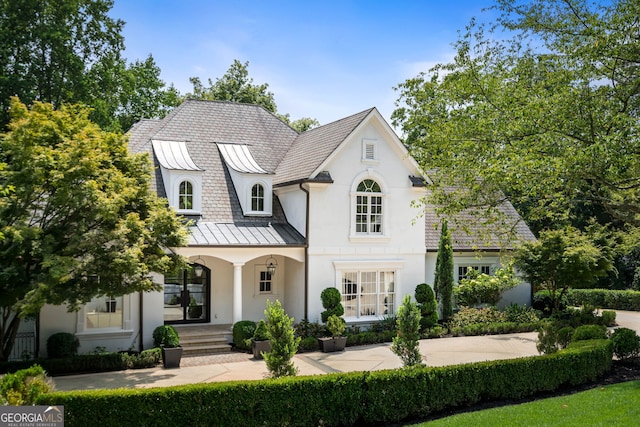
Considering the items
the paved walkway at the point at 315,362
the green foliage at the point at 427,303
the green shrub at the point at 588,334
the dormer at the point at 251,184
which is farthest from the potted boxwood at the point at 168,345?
the green shrub at the point at 588,334

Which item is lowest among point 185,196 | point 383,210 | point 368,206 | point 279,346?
point 279,346

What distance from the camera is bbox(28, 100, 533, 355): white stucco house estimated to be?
2023 centimetres

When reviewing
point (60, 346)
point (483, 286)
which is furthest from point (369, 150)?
point (60, 346)

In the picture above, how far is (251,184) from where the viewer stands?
21.3 metres

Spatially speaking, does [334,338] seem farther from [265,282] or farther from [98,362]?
[98,362]

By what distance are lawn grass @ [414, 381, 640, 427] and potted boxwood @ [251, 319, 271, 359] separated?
785 cm

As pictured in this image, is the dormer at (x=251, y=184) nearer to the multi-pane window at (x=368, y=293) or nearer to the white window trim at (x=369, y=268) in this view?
the white window trim at (x=369, y=268)

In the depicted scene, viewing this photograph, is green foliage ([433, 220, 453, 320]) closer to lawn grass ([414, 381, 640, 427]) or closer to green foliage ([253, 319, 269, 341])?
green foliage ([253, 319, 269, 341])

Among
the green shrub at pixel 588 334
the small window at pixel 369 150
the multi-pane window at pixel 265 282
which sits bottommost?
the green shrub at pixel 588 334

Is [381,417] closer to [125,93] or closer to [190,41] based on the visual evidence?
[190,41]

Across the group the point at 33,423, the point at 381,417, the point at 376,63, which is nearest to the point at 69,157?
the point at 33,423

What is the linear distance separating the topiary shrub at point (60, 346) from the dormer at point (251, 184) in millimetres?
7740

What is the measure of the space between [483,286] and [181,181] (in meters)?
13.7

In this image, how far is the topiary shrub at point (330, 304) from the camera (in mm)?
19828
